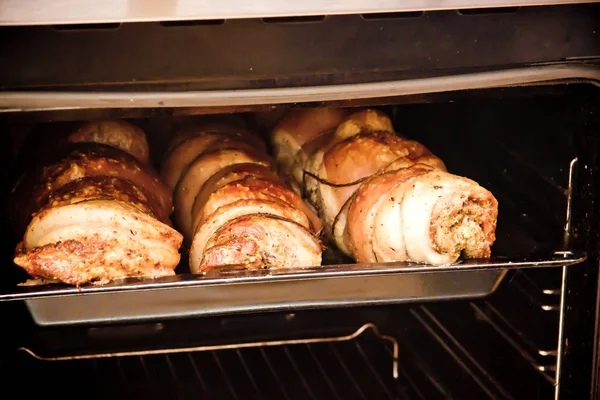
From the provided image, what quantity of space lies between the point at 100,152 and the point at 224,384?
0.59 metres

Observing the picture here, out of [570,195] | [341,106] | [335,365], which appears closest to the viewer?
[341,106]

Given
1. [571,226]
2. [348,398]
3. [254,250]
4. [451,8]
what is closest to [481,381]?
[348,398]

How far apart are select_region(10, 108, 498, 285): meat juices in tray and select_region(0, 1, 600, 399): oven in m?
0.05

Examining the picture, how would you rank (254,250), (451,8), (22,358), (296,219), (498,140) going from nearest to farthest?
(451,8)
(254,250)
(296,219)
(498,140)
(22,358)

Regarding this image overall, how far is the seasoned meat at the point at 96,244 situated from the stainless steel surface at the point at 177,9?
1.10 ft

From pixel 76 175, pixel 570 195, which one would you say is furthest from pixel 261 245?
pixel 570 195

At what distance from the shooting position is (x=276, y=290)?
1.11m

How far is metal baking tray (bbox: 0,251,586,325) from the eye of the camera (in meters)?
1.04

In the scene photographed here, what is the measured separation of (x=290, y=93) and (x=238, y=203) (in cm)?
26

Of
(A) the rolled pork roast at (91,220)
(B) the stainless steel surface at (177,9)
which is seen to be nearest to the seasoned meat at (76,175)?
(A) the rolled pork roast at (91,220)

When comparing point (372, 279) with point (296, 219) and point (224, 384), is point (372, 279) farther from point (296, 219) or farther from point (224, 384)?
point (224, 384)

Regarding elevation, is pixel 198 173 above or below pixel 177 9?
below

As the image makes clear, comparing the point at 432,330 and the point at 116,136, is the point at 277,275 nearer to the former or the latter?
the point at 116,136

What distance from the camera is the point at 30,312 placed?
1124 mm
